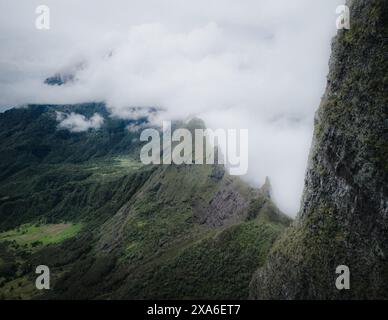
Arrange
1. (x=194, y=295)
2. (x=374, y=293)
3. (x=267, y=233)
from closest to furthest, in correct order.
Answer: (x=374, y=293) → (x=194, y=295) → (x=267, y=233)

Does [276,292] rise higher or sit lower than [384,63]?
lower

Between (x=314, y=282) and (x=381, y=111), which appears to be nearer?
(x=381, y=111)

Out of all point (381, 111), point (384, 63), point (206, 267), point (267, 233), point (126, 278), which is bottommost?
point (126, 278)

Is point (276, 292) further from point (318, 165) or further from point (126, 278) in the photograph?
point (126, 278)

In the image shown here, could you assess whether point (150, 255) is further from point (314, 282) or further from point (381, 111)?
point (381, 111)
